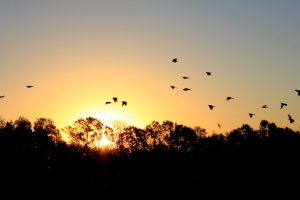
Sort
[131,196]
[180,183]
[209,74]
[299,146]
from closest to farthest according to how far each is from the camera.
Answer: [209,74], [131,196], [180,183], [299,146]

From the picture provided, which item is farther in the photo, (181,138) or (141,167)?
(181,138)

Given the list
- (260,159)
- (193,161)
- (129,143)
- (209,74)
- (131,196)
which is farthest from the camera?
(129,143)

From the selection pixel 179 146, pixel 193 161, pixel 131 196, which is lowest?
pixel 131 196

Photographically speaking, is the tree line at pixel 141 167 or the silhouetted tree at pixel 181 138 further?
the silhouetted tree at pixel 181 138

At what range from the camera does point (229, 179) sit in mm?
60938

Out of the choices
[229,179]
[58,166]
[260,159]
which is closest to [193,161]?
[260,159]

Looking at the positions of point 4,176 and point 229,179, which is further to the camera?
point 229,179

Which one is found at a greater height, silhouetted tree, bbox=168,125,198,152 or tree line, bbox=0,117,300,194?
silhouetted tree, bbox=168,125,198,152

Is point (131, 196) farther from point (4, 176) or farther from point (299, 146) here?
point (299, 146)

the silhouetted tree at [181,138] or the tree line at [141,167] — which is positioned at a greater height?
the silhouetted tree at [181,138]

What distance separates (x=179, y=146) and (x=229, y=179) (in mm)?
79420

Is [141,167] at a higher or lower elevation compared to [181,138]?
lower

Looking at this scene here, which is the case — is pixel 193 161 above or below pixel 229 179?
above

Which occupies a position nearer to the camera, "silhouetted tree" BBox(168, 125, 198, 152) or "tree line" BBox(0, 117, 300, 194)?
"tree line" BBox(0, 117, 300, 194)
